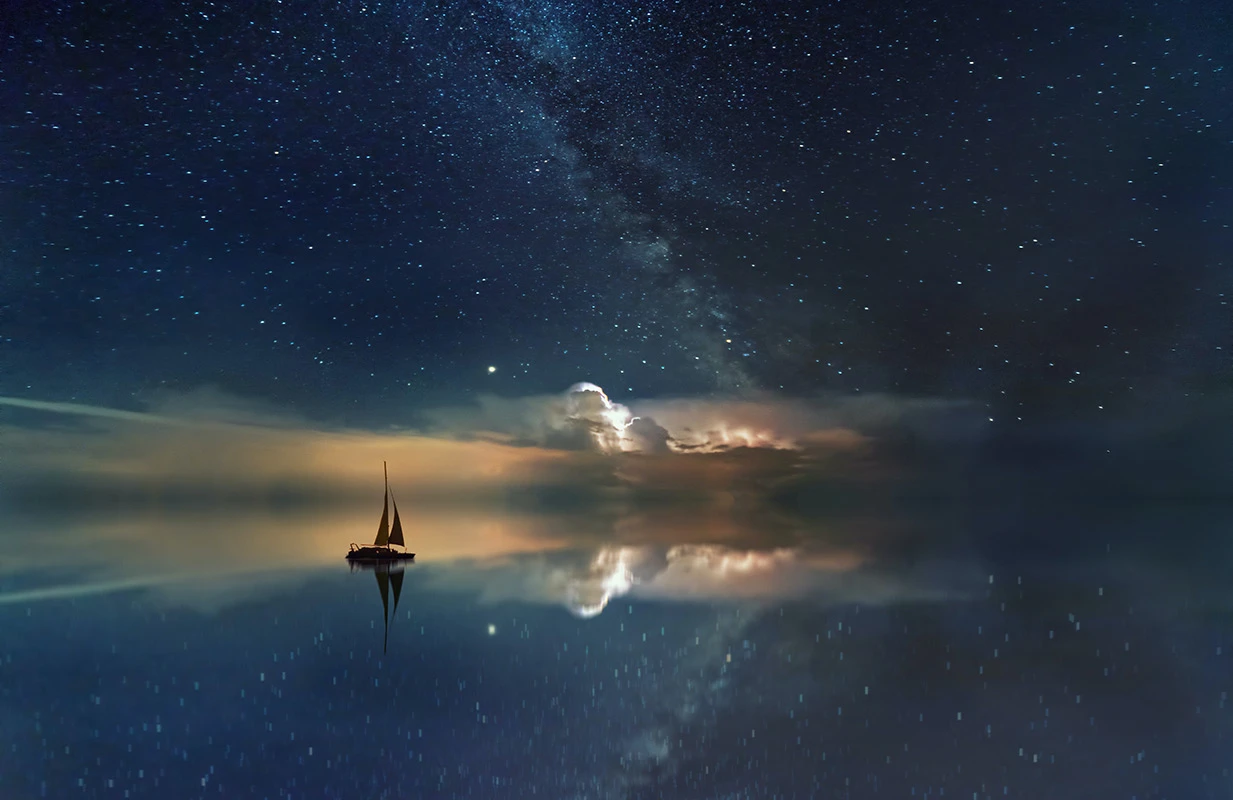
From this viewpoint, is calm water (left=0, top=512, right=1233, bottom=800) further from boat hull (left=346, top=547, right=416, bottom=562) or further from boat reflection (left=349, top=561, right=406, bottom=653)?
boat hull (left=346, top=547, right=416, bottom=562)

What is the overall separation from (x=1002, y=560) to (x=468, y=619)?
3336cm

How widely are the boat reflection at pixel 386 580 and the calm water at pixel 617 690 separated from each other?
214 mm

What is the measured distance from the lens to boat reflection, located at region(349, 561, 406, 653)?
21372 mm

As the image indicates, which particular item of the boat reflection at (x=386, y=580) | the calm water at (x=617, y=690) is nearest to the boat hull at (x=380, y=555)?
the boat reflection at (x=386, y=580)

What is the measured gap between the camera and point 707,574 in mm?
33625

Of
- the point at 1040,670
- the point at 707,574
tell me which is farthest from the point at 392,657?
the point at 707,574

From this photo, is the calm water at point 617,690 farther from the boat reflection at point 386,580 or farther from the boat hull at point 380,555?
the boat hull at point 380,555

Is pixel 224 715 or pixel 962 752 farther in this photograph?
pixel 224 715

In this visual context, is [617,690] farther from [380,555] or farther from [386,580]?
[380,555]

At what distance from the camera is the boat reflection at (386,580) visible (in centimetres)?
2137

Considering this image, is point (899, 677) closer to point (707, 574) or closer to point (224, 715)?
point (224, 715)

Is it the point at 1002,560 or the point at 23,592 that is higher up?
the point at 23,592

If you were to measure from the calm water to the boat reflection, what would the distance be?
0.70 feet

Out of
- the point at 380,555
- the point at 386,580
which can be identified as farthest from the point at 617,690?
the point at 380,555
